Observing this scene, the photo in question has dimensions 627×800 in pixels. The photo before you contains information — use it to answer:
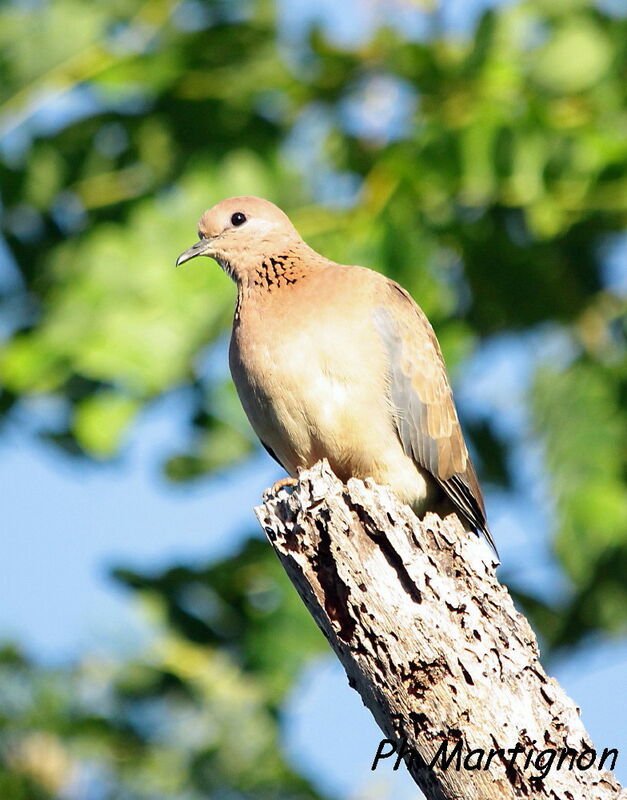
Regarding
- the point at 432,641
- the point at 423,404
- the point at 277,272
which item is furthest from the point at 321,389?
the point at 432,641

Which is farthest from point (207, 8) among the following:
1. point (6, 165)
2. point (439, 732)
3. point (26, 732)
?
point (439, 732)

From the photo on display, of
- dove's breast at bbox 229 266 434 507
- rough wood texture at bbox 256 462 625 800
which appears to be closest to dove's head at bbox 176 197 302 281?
dove's breast at bbox 229 266 434 507

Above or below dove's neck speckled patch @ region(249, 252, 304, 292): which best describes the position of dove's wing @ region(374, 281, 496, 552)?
below

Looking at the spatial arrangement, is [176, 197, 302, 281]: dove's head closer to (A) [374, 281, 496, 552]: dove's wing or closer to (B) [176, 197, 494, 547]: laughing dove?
(B) [176, 197, 494, 547]: laughing dove

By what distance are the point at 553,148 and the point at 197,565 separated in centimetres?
234

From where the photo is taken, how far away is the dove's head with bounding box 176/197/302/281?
5.37 metres

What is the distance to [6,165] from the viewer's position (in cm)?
607

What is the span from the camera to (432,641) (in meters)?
3.52

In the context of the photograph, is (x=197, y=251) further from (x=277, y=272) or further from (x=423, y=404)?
(x=423, y=404)

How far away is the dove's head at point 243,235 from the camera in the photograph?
5367 millimetres

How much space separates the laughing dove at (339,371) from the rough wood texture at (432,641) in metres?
0.92

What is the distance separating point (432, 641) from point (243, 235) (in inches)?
93.6

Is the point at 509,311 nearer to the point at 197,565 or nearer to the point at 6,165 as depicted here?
the point at 197,565

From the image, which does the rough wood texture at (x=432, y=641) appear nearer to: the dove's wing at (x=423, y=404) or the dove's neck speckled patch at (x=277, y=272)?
the dove's wing at (x=423, y=404)
